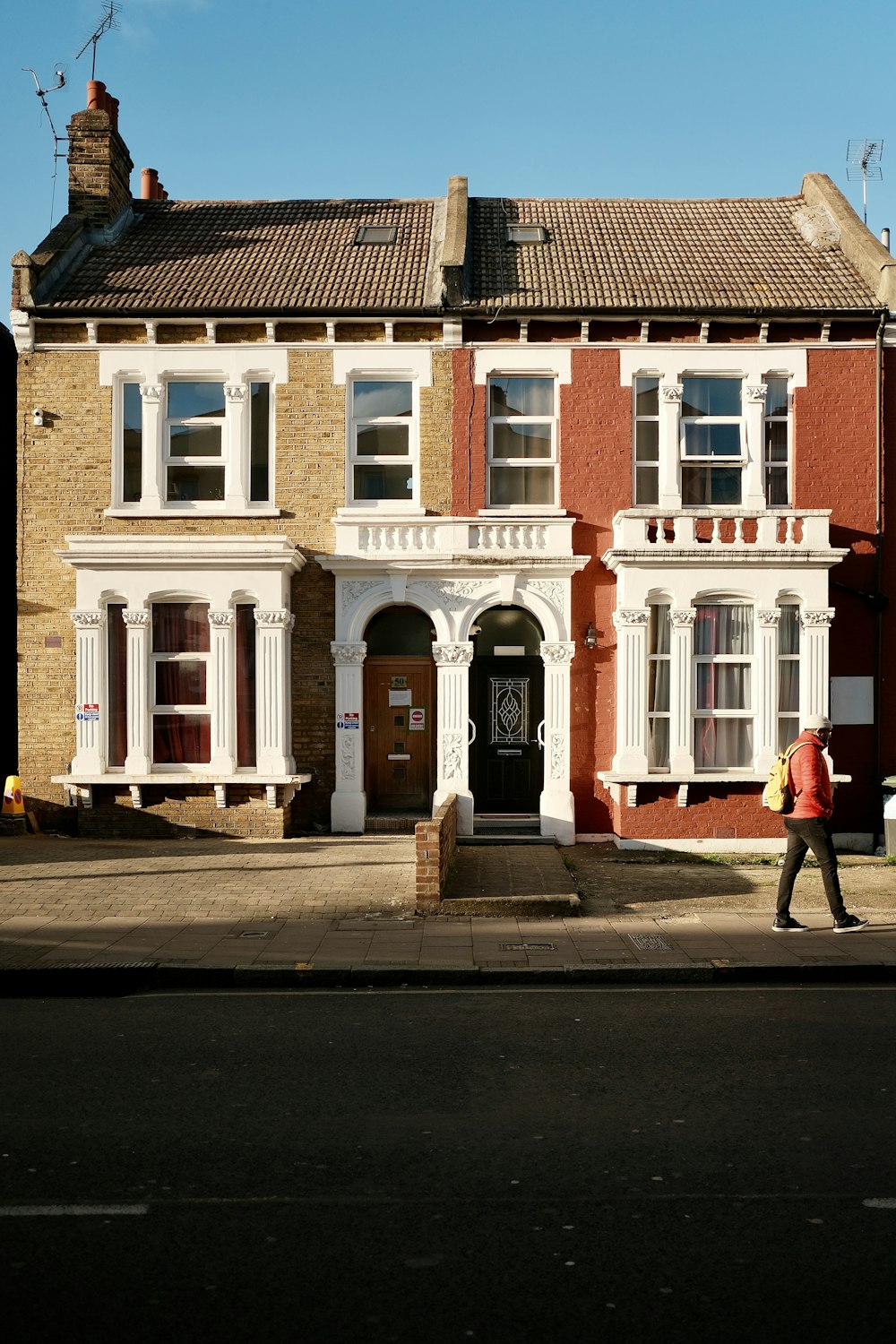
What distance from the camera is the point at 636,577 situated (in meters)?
15.4

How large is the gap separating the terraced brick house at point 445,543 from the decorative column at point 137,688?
0.17 feet

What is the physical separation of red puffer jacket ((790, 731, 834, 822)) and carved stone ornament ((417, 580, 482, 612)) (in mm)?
6726

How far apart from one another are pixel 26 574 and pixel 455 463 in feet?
21.2

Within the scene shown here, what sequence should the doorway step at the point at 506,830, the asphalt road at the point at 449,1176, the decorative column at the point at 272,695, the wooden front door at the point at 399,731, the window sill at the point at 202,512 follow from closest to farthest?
the asphalt road at the point at 449,1176, the doorway step at the point at 506,830, the decorative column at the point at 272,695, the window sill at the point at 202,512, the wooden front door at the point at 399,731

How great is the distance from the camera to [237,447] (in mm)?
16094

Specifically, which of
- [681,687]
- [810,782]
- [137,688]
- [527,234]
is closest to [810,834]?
[810,782]

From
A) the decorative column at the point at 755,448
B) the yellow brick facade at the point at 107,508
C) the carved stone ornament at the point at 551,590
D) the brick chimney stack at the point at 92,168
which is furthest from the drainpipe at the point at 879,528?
the brick chimney stack at the point at 92,168

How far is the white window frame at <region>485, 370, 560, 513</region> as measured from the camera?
16094 mm

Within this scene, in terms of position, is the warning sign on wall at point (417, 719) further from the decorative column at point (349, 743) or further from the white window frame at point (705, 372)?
the white window frame at point (705, 372)

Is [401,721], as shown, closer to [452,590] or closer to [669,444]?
[452,590]

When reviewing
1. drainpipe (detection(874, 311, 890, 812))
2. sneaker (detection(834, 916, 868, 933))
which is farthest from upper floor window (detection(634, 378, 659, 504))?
sneaker (detection(834, 916, 868, 933))

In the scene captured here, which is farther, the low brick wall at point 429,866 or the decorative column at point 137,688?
the decorative column at point 137,688

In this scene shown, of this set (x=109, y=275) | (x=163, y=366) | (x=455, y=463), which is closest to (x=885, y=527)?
(x=455, y=463)

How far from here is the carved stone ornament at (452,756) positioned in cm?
1581
